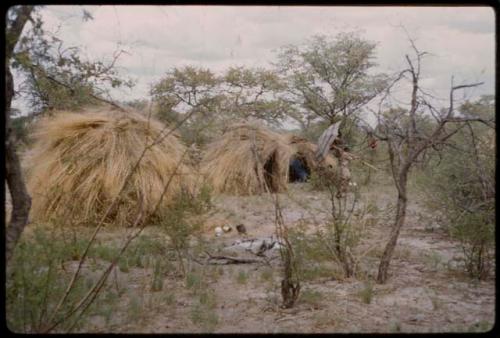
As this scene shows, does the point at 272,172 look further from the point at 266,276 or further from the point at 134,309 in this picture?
the point at 134,309

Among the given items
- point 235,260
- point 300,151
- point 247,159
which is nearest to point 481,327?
point 235,260

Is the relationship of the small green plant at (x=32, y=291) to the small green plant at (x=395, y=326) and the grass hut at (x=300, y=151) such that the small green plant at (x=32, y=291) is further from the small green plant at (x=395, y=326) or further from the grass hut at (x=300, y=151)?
the grass hut at (x=300, y=151)

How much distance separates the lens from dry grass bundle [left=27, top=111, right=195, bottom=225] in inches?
311

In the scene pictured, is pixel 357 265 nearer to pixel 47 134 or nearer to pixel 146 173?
pixel 146 173

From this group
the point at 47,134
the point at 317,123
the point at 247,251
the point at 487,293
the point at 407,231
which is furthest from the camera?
the point at 317,123

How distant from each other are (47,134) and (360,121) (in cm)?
487

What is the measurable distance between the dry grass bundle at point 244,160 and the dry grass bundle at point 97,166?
8.08 ft

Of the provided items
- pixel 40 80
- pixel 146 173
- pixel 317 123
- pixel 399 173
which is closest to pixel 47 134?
pixel 146 173

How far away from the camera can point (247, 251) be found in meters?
6.65

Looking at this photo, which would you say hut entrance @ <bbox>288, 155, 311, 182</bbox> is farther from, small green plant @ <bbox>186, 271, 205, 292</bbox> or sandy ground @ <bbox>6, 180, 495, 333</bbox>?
small green plant @ <bbox>186, 271, 205, 292</bbox>

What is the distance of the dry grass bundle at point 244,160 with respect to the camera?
1152cm

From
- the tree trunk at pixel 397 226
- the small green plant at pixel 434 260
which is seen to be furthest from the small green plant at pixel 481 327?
the small green plant at pixel 434 260

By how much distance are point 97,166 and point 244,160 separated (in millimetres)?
4157

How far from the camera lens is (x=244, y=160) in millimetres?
11961
